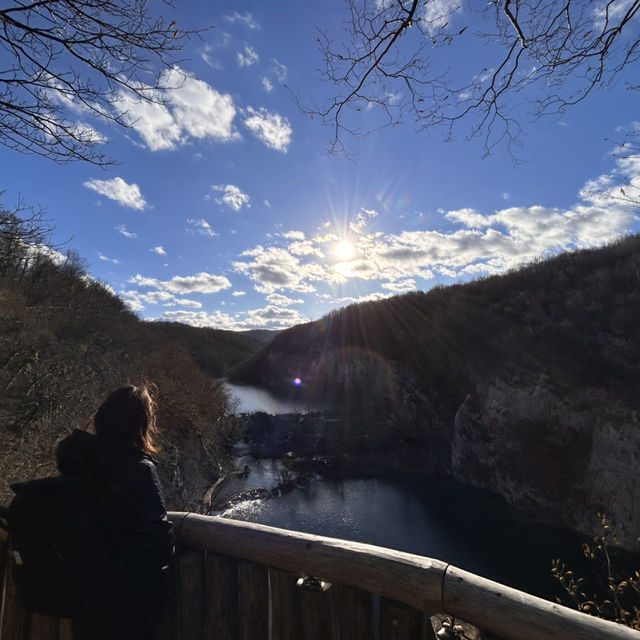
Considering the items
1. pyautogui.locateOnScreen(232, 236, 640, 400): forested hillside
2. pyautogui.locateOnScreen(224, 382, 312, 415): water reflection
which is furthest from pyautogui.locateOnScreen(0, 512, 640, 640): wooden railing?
pyautogui.locateOnScreen(224, 382, 312, 415): water reflection

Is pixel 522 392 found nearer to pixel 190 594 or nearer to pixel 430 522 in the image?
pixel 430 522

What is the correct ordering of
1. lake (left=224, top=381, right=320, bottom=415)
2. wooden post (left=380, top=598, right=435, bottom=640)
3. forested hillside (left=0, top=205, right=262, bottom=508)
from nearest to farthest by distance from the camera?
wooden post (left=380, top=598, right=435, bottom=640)
forested hillside (left=0, top=205, right=262, bottom=508)
lake (left=224, top=381, right=320, bottom=415)

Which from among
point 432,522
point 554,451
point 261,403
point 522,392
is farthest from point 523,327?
point 261,403

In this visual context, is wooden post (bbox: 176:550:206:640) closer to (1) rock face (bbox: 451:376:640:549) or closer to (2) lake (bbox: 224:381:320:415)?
(1) rock face (bbox: 451:376:640:549)

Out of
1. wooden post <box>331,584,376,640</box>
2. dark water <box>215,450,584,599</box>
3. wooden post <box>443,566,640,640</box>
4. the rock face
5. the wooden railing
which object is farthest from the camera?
dark water <box>215,450,584,599</box>

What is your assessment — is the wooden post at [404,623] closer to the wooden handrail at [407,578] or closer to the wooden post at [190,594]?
the wooden handrail at [407,578]

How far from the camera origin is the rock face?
13172 mm

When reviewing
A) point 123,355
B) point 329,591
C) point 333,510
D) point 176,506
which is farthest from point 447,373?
point 329,591

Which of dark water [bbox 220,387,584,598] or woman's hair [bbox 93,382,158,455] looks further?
dark water [bbox 220,387,584,598]

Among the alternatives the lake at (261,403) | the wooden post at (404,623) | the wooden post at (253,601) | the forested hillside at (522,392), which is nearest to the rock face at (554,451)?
the forested hillside at (522,392)

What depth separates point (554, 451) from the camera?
51.8ft

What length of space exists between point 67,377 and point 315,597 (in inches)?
591

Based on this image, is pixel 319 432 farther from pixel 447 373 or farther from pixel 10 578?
pixel 10 578

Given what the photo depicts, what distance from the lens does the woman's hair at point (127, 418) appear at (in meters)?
2.10
